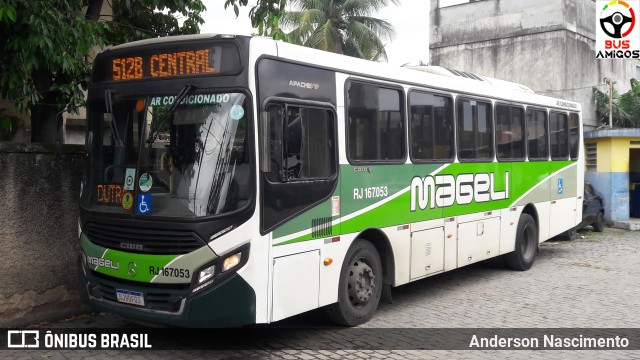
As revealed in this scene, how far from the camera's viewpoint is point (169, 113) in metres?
5.68

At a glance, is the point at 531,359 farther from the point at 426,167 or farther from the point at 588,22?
the point at 588,22

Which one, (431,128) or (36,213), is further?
(431,128)

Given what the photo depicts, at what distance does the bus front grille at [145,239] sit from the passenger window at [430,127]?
3395mm

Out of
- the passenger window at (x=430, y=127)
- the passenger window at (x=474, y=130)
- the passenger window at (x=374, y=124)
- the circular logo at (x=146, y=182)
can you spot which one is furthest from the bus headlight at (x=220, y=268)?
the passenger window at (x=474, y=130)

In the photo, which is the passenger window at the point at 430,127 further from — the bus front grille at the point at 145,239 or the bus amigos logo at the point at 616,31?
the bus amigos logo at the point at 616,31

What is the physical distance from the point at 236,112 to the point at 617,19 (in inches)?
870

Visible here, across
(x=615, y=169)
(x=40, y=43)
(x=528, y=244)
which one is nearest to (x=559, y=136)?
(x=528, y=244)

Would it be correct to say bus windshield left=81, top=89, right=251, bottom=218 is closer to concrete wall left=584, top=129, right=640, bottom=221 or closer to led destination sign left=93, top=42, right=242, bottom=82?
led destination sign left=93, top=42, right=242, bottom=82

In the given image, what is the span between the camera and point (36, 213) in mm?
7020

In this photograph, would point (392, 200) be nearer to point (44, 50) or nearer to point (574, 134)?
point (44, 50)

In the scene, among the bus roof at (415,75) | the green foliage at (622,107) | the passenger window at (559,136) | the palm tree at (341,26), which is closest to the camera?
the bus roof at (415,75)

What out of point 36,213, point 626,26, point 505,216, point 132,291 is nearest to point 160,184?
point 132,291

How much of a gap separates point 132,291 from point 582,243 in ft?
39.9

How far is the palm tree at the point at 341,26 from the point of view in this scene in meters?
21.9
